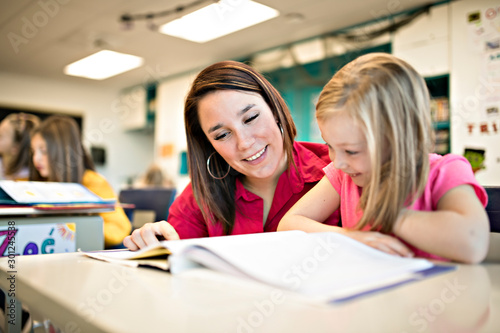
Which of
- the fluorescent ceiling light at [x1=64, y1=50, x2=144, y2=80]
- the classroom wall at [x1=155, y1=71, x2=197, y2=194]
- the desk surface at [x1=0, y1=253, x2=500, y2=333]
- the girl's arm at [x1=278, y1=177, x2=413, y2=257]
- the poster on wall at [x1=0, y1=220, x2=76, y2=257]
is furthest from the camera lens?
the classroom wall at [x1=155, y1=71, x2=197, y2=194]

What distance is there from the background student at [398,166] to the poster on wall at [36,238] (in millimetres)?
817

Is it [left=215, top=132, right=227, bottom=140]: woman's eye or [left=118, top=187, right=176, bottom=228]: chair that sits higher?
[left=215, top=132, right=227, bottom=140]: woman's eye

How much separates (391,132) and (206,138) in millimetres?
672

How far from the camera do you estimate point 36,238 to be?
A: 1.15 m

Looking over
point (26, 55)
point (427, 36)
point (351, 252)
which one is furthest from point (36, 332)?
point (26, 55)

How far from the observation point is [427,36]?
343 centimetres

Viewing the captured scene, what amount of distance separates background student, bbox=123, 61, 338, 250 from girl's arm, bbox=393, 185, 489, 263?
41 cm

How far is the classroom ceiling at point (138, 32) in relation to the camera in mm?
3514

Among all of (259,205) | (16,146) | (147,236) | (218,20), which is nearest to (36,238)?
(147,236)

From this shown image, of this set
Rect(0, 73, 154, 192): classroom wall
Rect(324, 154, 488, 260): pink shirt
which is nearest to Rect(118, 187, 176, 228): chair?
Rect(324, 154, 488, 260): pink shirt

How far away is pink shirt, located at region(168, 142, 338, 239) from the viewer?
114cm

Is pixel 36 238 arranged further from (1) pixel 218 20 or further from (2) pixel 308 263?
A: (1) pixel 218 20

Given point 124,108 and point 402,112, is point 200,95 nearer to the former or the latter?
point 402,112

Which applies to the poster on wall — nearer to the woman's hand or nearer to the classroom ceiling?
the woman's hand
